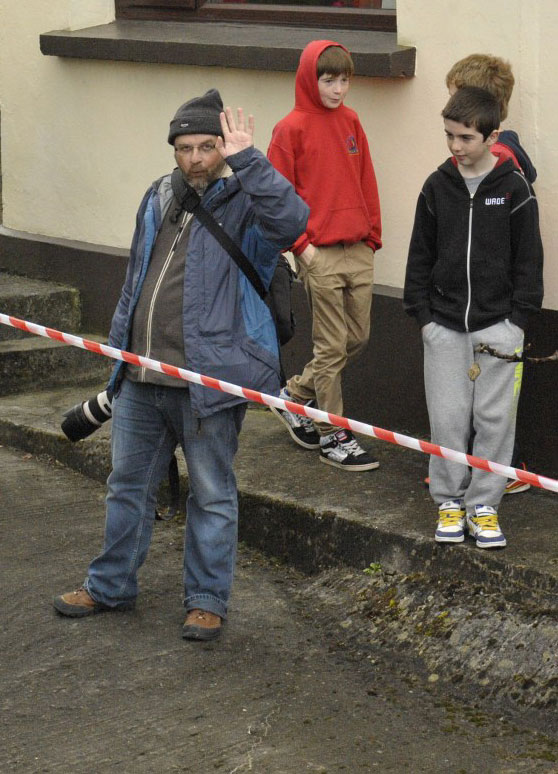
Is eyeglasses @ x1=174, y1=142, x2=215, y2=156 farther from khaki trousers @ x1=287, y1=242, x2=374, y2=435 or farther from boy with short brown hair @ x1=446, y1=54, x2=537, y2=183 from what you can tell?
khaki trousers @ x1=287, y1=242, x2=374, y2=435

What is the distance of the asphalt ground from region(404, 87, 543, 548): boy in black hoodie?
0.67 metres

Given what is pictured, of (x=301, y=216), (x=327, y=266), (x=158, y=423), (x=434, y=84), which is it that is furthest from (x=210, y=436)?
(x=434, y=84)

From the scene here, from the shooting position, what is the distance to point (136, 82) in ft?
22.4

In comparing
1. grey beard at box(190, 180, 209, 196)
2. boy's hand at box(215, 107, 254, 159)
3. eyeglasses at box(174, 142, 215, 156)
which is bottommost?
grey beard at box(190, 180, 209, 196)

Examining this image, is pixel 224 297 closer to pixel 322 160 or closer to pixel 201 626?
pixel 201 626

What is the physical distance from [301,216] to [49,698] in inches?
65.3

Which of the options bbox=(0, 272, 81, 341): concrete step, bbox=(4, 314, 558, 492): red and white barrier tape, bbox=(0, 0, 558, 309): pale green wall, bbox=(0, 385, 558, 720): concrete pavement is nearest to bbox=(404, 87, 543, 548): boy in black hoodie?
bbox=(0, 385, 558, 720): concrete pavement

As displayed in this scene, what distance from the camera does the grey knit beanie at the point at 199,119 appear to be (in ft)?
13.0

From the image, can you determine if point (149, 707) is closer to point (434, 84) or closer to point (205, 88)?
point (434, 84)

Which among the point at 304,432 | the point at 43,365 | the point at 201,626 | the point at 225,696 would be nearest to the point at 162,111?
the point at 43,365

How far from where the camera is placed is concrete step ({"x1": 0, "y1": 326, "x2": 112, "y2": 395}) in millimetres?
6859

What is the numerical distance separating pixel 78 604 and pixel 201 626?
47 centimetres

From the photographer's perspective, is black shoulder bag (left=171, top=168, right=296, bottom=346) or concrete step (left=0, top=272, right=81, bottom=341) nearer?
black shoulder bag (left=171, top=168, right=296, bottom=346)

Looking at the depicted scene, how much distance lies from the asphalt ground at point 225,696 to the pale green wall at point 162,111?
1749 mm
